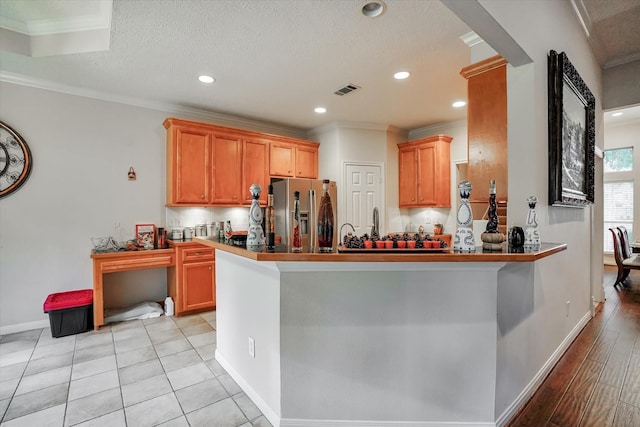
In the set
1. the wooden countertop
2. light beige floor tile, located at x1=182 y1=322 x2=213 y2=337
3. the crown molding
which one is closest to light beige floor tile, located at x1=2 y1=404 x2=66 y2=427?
light beige floor tile, located at x1=182 y1=322 x2=213 y2=337

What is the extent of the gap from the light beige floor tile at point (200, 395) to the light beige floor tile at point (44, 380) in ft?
3.29

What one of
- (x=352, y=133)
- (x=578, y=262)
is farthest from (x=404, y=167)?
(x=578, y=262)

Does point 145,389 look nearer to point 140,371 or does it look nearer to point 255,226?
point 140,371

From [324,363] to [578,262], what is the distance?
282 cm

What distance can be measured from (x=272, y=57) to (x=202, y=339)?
287 cm

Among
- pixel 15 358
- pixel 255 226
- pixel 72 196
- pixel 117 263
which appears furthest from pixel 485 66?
pixel 15 358

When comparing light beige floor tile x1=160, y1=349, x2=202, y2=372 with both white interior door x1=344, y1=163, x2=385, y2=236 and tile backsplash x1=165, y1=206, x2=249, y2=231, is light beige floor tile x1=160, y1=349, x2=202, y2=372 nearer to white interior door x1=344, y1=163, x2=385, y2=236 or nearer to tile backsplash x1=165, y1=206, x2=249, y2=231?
tile backsplash x1=165, y1=206, x2=249, y2=231

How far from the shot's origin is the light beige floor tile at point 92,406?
1938 millimetres

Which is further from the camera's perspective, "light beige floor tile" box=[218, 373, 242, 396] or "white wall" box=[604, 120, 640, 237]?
"white wall" box=[604, 120, 640, 237]

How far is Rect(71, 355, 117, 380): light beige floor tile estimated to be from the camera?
246 centimetres

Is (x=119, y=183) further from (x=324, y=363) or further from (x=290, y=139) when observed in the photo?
(x=324, y=363)

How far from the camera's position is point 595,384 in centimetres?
222

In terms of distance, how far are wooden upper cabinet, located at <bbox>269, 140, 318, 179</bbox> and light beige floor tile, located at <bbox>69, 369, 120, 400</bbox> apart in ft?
10.6

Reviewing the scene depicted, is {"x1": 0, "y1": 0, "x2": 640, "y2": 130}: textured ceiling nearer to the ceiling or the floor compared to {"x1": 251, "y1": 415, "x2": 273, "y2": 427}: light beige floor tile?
nearer to the ceiling
